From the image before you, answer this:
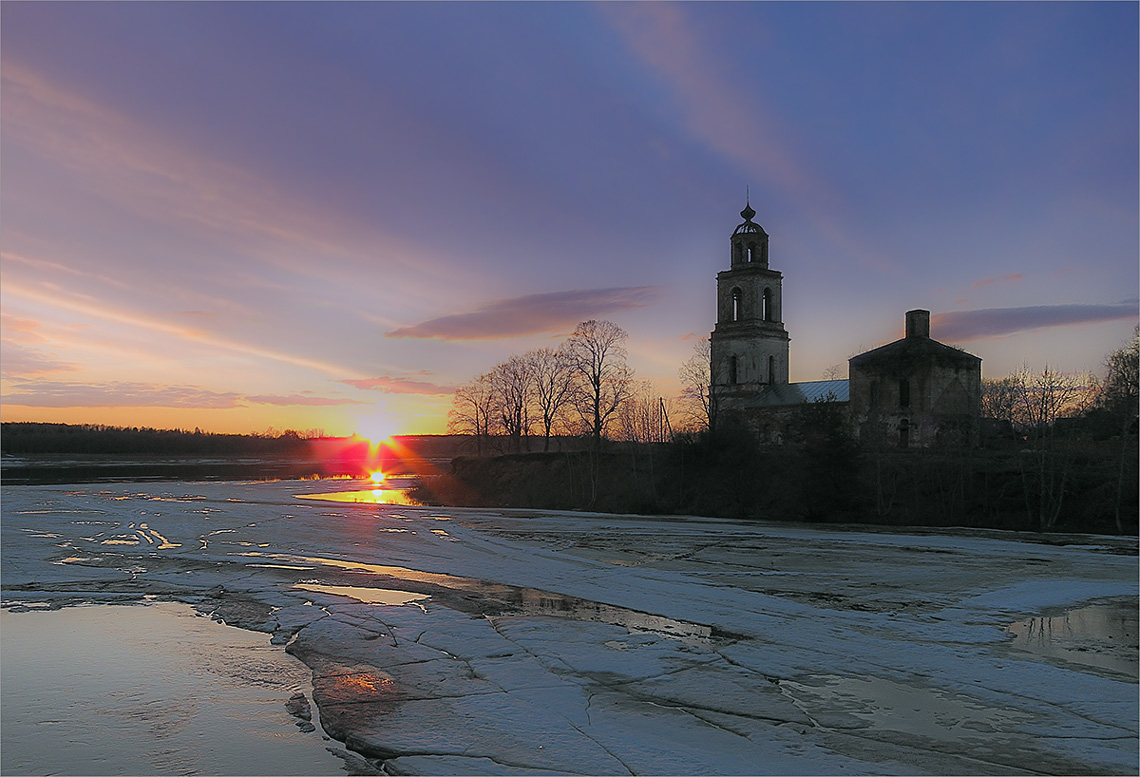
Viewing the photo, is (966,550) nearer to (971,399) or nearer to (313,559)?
(313,559)

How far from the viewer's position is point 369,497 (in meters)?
43.0

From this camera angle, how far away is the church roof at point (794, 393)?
2060 inches

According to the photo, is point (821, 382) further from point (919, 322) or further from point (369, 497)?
point (369, 497)

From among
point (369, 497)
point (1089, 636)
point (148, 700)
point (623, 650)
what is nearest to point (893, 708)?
point (623, 650)

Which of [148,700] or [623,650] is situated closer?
[148,700]

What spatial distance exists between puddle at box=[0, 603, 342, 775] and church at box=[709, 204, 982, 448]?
1248 inches

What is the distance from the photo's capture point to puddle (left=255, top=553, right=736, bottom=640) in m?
11.5

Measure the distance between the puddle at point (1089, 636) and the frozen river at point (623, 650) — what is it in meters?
0.07

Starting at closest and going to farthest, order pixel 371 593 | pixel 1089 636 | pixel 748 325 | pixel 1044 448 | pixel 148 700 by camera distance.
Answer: pixel 148 700
pixel 1089 636
pixel 371 593
pixel 1044 448
pixel 748 325

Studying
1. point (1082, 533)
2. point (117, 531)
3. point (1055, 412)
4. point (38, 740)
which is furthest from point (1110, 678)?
point (1055, 412)

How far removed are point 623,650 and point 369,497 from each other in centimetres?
3501

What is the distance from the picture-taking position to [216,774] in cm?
637

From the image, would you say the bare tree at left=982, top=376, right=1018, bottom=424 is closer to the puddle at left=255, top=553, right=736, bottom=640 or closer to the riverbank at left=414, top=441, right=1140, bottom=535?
the riverbank at left=414, top=441, right=1140, bottom=535

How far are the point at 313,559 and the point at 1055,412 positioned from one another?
31.0 metres
